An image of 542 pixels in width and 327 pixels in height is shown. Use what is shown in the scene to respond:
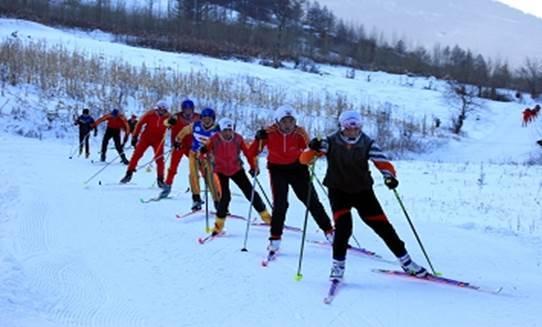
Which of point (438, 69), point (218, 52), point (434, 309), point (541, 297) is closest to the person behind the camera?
point (434, 309)

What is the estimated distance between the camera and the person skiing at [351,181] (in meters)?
5.77

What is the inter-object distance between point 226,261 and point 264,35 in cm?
4774

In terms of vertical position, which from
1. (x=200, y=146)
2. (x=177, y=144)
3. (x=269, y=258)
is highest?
(x=200, y=146)

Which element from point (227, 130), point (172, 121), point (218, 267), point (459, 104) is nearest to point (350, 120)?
point (218, 267)

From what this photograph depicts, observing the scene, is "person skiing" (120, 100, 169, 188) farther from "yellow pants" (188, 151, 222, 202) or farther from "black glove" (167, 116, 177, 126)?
"yellow pants" (188, 151, 222, 202)

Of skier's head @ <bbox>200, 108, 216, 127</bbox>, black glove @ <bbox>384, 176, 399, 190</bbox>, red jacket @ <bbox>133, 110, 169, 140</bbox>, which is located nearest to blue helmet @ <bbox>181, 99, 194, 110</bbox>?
skier's head @ <bbox>200, 108, 216, 127</bbox>

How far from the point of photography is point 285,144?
7211 mm

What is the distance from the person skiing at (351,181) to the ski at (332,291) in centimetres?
5

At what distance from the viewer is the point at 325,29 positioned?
65.6 meters

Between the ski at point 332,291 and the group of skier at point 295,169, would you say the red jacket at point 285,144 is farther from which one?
the ski at point 332,291

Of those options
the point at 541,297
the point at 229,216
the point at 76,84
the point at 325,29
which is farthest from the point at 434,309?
the point at 325,29

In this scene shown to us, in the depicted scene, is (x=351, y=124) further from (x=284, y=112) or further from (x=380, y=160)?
(x=284, y=112)

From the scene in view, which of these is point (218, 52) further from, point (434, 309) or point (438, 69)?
point (434, 309)

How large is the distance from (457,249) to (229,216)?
11.1ft
